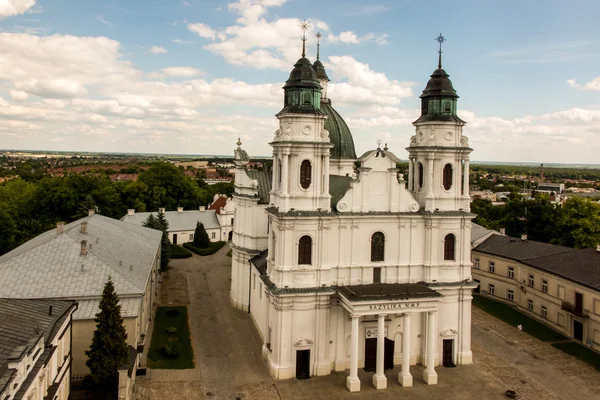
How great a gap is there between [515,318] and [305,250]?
2222cm

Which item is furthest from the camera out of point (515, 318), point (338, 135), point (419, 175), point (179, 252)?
point (179, 252)

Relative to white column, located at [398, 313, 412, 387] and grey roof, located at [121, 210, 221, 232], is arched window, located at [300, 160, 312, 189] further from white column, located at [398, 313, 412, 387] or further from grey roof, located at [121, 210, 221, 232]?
grey roof, located at [121, 210, 221, 232]

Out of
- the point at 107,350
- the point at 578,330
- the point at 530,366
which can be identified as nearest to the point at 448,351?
the point at 530,366

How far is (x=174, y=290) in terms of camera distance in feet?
151

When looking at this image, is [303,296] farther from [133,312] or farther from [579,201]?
[579,201]

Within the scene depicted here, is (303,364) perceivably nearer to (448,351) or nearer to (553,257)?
(448,351)

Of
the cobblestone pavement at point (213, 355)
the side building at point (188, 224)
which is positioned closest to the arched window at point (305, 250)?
the cobblestone pavement at point (213, 355)


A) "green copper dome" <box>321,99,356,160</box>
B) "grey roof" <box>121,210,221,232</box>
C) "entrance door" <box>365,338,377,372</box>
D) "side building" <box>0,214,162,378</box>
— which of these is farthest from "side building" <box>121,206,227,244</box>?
"entrance door" <box>365,338,377,372</box>

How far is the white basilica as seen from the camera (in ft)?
92.1

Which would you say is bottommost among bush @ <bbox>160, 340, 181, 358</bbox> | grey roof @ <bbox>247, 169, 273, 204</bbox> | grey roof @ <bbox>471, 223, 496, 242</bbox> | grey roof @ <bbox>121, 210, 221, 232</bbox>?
bush @ <bbox>160, 340, 181, 358</bbox>

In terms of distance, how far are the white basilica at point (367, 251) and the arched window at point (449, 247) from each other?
0.07 meters

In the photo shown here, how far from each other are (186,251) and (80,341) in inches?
1464

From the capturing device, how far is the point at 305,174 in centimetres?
2909

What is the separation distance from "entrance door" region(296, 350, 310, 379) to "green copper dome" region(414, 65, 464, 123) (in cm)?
1700
